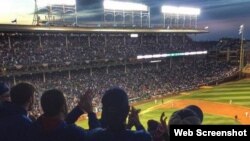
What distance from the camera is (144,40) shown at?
5791cm

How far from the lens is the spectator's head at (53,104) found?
422 cm

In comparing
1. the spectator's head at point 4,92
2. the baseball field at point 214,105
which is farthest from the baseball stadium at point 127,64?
the spectator's head at point 4,92

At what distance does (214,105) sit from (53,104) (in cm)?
3302

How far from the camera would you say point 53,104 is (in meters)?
4.23

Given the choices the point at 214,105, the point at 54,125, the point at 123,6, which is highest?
the point at 123,6

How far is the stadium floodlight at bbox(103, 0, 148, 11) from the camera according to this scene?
170 ft

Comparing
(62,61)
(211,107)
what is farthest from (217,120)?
(62,61)

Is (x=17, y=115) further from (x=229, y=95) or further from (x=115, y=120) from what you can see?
(x=229, y=95)

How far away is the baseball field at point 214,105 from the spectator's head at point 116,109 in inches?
902

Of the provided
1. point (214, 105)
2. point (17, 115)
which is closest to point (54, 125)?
point (17, 115)

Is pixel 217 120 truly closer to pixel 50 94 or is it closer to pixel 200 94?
pixel 200 94

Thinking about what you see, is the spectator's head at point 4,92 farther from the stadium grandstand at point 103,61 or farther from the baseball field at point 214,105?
the stadium grandstand at point 103,61

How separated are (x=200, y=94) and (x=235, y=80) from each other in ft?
52.8

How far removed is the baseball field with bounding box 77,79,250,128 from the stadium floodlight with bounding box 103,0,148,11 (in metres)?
16.9
